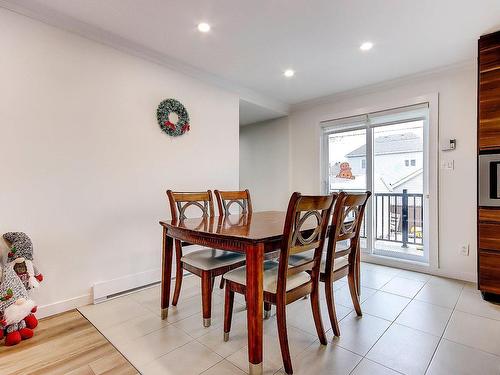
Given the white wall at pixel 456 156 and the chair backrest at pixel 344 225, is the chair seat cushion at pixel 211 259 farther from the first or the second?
the white wall at pixel 456 156

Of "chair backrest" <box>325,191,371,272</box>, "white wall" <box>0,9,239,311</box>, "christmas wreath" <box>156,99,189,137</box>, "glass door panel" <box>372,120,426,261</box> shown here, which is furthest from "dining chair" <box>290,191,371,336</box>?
"christmas wreath" <box>156,99,189,137</box>

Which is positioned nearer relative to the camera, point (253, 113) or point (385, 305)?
point (385, 305)

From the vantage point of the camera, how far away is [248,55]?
9.27 feet

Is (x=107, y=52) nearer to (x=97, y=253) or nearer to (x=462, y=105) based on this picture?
(x=97, y=253)

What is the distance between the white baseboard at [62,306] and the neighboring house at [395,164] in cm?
357

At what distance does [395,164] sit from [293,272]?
2.74 metres

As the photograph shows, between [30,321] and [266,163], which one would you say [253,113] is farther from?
[30,321]

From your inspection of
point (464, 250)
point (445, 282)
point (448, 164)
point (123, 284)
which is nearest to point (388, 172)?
point (448, 164)

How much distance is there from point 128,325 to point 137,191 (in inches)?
48.9

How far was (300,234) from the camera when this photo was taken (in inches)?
61.5

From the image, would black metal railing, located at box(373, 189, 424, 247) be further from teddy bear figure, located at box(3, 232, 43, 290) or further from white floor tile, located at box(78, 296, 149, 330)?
teddy bear figure, located at box(3, 232, 43, 290)

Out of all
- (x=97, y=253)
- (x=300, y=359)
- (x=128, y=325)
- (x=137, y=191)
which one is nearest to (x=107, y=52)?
(x=137, y=191)

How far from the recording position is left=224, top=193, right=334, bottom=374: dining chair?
1.45 meters

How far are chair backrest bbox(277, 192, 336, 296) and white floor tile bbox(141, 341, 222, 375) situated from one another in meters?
0.62
